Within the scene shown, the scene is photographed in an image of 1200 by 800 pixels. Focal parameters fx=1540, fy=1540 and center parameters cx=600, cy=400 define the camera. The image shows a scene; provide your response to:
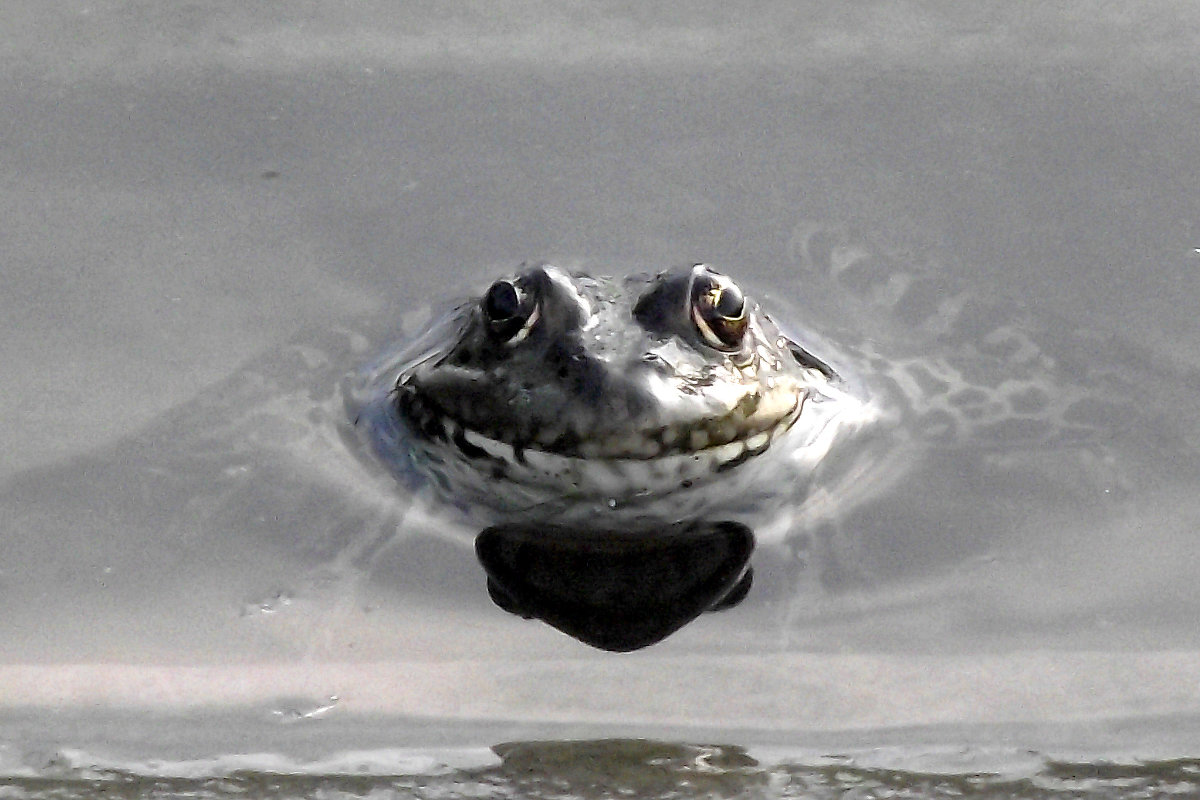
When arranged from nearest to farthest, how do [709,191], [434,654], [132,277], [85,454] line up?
[434,654]
[85,454]
[132,277]
[709,191]

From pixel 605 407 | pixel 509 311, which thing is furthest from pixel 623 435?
pixel 509 311

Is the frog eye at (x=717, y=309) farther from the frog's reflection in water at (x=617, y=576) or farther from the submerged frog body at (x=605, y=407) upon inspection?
the frog's reflection in water at (x=617, y=576)

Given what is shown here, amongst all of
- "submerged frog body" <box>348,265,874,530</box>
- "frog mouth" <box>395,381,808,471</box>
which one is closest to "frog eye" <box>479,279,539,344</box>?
"submerged frog body" <box>348,265,874,530</box>

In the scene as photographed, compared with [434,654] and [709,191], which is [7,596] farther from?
[709,191]

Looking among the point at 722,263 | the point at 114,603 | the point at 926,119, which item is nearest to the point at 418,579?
the point at 114,603

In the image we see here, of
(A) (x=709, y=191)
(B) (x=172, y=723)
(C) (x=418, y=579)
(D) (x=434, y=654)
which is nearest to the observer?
(B) (x=172, y=723)

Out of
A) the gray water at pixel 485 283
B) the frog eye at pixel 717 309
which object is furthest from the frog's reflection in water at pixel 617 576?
the frog eye at pixel 717 309

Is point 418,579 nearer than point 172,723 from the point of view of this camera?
No
